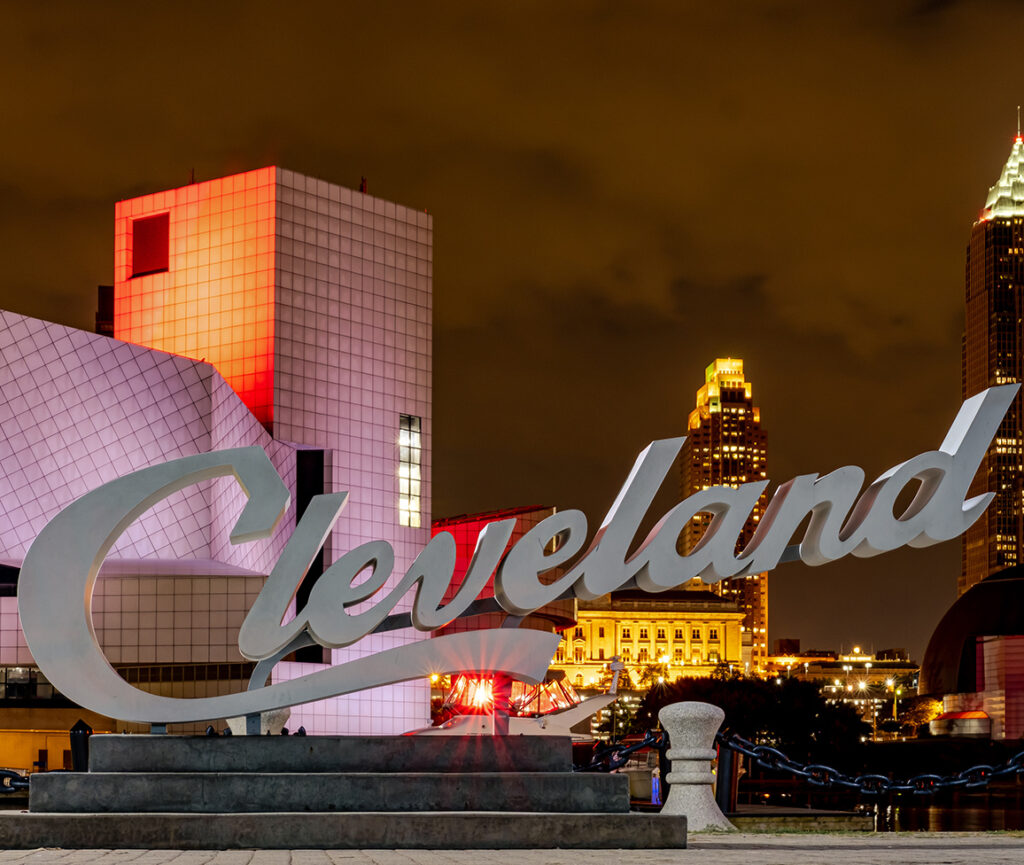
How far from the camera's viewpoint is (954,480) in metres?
25.0

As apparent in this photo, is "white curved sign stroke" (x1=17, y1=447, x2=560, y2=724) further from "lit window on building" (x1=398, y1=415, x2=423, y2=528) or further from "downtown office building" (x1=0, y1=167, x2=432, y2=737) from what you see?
"lit window on building" (x1=398, y1=415, x2=423, y2=528)

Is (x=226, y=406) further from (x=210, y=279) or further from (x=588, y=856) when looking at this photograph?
(x=588, y=856)

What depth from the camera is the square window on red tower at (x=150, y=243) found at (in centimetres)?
8144

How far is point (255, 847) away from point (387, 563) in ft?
17.6

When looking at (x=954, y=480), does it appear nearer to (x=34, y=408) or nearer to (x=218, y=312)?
(x=34, y=408)

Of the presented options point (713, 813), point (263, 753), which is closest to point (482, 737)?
point (263, 753)

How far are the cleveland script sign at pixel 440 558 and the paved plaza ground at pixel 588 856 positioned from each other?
388cm

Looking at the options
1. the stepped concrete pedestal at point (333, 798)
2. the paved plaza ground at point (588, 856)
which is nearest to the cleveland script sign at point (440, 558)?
the stepped concrete pedestal at point (333, 798)

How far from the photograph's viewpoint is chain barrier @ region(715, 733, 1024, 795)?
25312 millimetres

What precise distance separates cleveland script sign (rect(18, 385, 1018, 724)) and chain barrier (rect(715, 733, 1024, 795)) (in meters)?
3.29

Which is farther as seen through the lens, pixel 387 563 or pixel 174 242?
pixel 174 242

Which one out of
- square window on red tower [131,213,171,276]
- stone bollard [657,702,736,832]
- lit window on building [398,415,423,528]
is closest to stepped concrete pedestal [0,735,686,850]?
stone bollard [657,702,736,832]

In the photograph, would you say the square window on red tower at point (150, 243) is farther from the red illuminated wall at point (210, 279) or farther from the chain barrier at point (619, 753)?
the chain barrier at point (619, 753)

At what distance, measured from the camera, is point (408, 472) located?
8156cm
